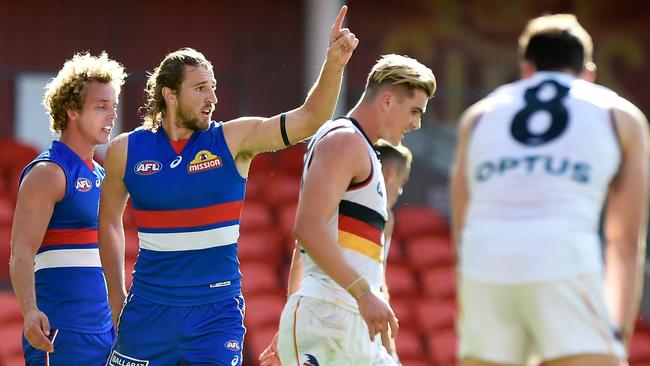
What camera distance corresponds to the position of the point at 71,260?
629 centimetres

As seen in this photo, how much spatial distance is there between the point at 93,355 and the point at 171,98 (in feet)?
4.32

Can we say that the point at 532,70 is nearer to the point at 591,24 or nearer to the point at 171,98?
the point at 171,98

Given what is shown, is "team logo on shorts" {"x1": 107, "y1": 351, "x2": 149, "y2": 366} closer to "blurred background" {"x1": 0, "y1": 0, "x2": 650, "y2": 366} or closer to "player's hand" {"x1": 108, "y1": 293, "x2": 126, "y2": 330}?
"player's hand" {"x1": 108, "y1": 293, "x2": 126, "y2": 330}

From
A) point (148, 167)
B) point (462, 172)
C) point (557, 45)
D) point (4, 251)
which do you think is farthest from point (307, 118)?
point (4, 251)

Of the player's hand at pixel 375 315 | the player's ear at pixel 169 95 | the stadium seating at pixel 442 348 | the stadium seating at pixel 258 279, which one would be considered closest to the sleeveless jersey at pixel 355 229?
the player's hand at pixel 375 315

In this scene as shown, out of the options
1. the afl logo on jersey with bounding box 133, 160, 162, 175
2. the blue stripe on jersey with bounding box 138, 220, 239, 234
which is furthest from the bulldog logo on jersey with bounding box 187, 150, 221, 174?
the blue stripe on jersey with bounding box 138, 220, 239, 234

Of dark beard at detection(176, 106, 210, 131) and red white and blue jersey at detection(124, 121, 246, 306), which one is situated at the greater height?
dark beard at detection(176, 106, 210, 131)

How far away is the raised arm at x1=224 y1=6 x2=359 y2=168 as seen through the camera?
575cm

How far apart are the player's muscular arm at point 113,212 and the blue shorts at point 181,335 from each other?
37 centimetres

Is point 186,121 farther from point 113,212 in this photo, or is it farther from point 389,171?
point 389,171

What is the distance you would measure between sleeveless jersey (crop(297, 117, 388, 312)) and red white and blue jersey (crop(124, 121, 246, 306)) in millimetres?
507

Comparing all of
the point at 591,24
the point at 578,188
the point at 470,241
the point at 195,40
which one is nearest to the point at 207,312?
the point at 470,241

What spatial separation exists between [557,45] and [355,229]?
4.84ft

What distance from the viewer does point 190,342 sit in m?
5.75
